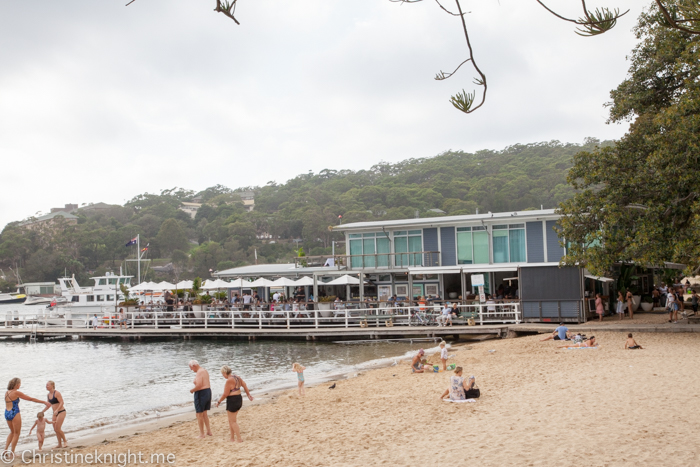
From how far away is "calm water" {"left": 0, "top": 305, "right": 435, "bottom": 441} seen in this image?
1652 cm

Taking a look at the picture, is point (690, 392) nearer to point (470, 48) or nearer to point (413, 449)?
point (413, 449)

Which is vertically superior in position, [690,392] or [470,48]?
[470,48]

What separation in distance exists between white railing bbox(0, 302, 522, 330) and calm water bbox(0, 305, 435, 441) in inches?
45.5

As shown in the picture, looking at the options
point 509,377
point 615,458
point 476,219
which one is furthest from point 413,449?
point 476,219

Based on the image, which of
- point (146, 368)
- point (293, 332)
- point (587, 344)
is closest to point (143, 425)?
point (146, 368)

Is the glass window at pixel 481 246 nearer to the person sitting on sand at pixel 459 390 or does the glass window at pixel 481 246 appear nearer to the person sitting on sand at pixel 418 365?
the person sitting on sand at pixel 418 365

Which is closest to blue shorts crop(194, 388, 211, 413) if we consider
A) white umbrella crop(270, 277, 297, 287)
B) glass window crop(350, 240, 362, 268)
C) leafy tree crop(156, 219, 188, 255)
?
white umbrella crop(270, 277, 297, 287)

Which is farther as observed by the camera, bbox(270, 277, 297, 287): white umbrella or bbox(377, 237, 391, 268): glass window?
bbox(377, 237, 391, 268): glass window

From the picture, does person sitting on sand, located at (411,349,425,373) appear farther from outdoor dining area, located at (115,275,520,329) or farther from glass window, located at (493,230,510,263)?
glass window, located at (493,230,510,263)

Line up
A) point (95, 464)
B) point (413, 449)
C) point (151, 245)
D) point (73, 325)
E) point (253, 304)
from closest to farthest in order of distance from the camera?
point (413, 449), point (95, 464), point (253, 304), point (73, 325), point (151, 245)

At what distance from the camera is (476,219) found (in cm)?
2934

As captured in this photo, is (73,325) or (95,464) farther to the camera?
(73,325)

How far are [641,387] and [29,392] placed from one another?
60.8ft

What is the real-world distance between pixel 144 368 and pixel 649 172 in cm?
2004
